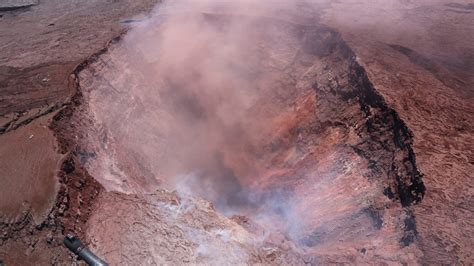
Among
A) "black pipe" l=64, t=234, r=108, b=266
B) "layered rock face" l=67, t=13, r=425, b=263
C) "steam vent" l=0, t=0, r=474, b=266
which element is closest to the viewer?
"black pipe" l=64, t=234, r=108, b=266

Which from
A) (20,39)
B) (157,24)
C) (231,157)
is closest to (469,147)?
(231,157)

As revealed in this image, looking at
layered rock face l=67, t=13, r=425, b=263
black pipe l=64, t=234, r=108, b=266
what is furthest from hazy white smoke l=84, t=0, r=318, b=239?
black pipe l=64, t=234, r=108, b=266

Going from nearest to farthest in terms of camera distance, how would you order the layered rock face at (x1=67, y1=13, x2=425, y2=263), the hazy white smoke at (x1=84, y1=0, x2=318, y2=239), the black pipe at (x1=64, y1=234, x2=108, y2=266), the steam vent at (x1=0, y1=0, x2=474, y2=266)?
the black pipe at (x1=64, y1=234, x2=108, y2=266)
the steam vent at (x1=0, y1=0, x2=474, y2=266)
the layered rock face at (x1=67, y1=13, x2=425, y2=263)
the hazy white smoke at (x1=84, y1=0, x2=318, y2=239)

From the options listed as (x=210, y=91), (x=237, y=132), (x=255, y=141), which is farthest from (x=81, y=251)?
(x=210, y=91)

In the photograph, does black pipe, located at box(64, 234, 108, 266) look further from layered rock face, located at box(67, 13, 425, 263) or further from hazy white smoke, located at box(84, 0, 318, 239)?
hazy white smoke, located at box(84, 0, 318, 239)

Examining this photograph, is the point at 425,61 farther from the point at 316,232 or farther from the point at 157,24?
the point at 157,24

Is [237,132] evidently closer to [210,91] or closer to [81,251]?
[210,91]
